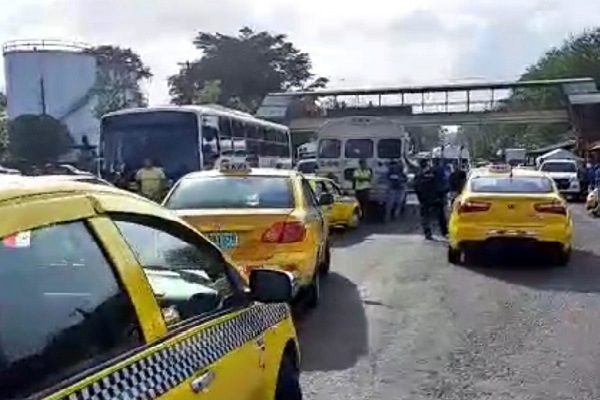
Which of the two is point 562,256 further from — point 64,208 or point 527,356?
point 64,208

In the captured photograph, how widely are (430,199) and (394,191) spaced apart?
707 cm

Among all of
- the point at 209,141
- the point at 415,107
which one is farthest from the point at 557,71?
the point at 209,141

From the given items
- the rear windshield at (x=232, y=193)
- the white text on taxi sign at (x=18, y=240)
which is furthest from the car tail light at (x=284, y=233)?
the white text on taxi sign at (x=18, y=240)

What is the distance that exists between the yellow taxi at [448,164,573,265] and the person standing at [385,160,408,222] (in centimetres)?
1137

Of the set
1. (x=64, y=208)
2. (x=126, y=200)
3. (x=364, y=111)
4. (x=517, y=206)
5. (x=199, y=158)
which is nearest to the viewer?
(x=64, y=208)

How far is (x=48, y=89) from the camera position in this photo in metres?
63.4

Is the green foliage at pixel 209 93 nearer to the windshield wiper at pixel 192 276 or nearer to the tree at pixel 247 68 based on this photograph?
the tree at pixel 247 68

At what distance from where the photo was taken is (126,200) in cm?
392

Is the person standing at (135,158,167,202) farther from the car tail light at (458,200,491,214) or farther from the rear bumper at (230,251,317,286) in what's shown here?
the rear bumper at (230,251,317,286)

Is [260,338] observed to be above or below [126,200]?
below

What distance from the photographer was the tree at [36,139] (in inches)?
2197

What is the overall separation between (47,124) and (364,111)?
721 inches

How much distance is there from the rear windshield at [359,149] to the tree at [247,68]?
168 ft

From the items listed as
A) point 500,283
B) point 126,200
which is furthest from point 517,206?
point 126,200
